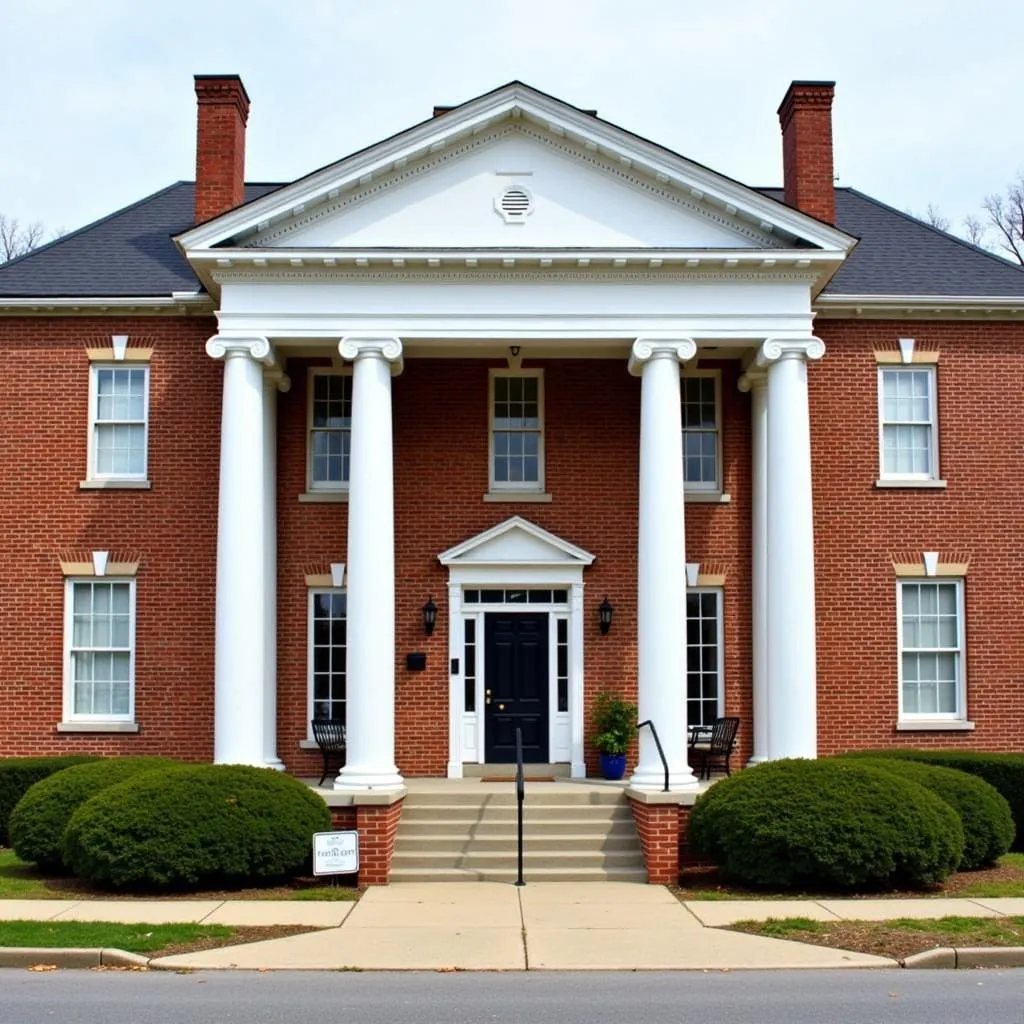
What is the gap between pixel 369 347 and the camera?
19.2m

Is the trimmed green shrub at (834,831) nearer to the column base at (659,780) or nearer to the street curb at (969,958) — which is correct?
the column base at (659,780)

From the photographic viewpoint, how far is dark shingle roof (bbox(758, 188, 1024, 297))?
22.1m

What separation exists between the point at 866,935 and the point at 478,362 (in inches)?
457

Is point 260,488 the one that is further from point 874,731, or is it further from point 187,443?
point 874,731

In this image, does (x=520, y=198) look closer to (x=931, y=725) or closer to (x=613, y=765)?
(x=613, y=765)

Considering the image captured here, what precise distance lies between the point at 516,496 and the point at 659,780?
5578mm

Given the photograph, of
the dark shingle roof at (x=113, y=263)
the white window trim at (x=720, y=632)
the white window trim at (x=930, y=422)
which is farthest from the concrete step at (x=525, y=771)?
the dark shingle roof at (x=113, y=263)

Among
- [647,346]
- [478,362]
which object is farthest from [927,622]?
[478,362]

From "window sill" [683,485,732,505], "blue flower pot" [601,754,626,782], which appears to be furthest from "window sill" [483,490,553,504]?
"blue flower pot" [601,754,626,782]

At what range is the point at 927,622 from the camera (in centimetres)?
2197

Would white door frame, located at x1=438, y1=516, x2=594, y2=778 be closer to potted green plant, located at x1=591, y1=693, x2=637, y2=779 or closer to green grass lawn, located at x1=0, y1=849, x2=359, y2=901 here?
potted green plant, located at x1=591, y1=693, x2=637, y2=779

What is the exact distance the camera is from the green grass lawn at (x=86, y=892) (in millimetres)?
15688

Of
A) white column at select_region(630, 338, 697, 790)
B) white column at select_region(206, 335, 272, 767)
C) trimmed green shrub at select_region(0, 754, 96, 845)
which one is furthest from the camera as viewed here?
trimmed green shrub at select_region(0, 754, 96, 845)

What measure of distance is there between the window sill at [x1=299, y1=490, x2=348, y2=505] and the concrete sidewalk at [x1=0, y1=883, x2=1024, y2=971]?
276 inches
